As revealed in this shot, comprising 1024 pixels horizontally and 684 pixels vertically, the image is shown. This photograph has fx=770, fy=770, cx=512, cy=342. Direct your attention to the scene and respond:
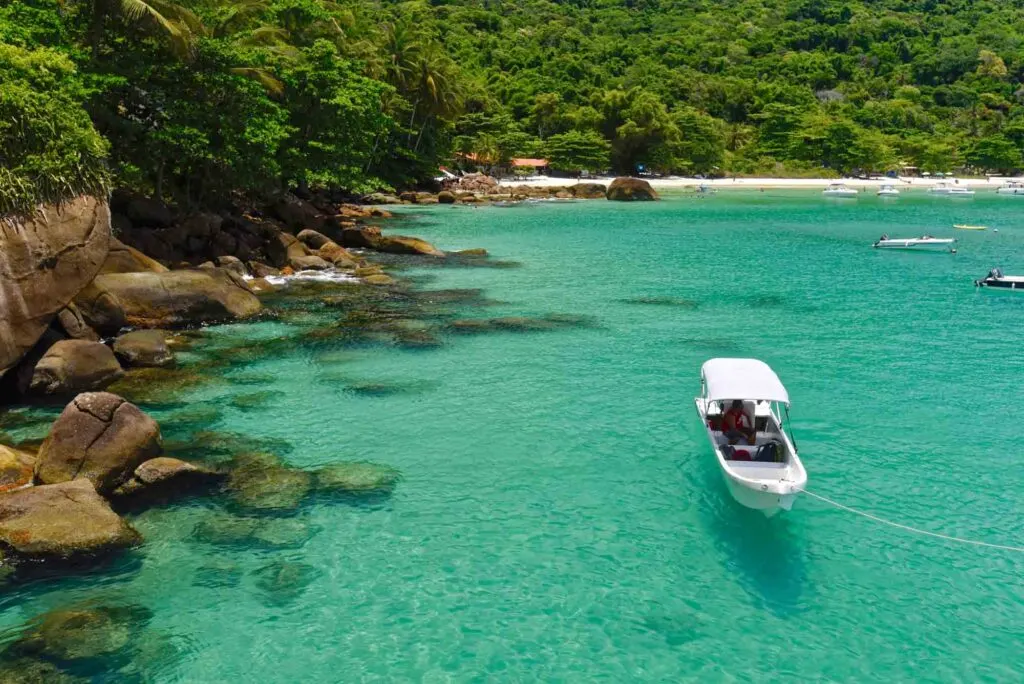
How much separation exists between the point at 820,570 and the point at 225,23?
4925 centimetres

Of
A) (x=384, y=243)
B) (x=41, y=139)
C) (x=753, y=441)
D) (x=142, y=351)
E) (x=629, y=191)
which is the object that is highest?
(x=41, y=139)

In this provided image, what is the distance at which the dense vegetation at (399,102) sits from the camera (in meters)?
28.4

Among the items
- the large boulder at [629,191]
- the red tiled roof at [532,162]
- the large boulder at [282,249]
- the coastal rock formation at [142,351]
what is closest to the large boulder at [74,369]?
the coastal rock formation at [142,351]

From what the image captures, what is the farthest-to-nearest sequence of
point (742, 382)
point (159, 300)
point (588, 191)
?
point (588, 191) → point (159, 300) → point (742, 382)

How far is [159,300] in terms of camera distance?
90.8 feet

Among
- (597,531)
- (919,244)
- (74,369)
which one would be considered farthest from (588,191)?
(597,531)

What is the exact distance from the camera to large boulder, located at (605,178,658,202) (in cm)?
10406

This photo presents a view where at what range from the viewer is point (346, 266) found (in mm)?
42875

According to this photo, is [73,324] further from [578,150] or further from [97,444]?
[578,150]

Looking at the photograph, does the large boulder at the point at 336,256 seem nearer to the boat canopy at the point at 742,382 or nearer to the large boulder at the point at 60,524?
the boat canopy at the point at 742,382

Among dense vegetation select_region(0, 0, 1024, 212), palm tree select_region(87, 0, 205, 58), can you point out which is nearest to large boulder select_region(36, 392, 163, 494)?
dense vegetation select_region(0, 0, 1024, 212)

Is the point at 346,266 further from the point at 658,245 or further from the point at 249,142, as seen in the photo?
the point at 658,245

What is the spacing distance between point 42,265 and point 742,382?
1782 cm

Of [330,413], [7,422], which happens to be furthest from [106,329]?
[330,413]
